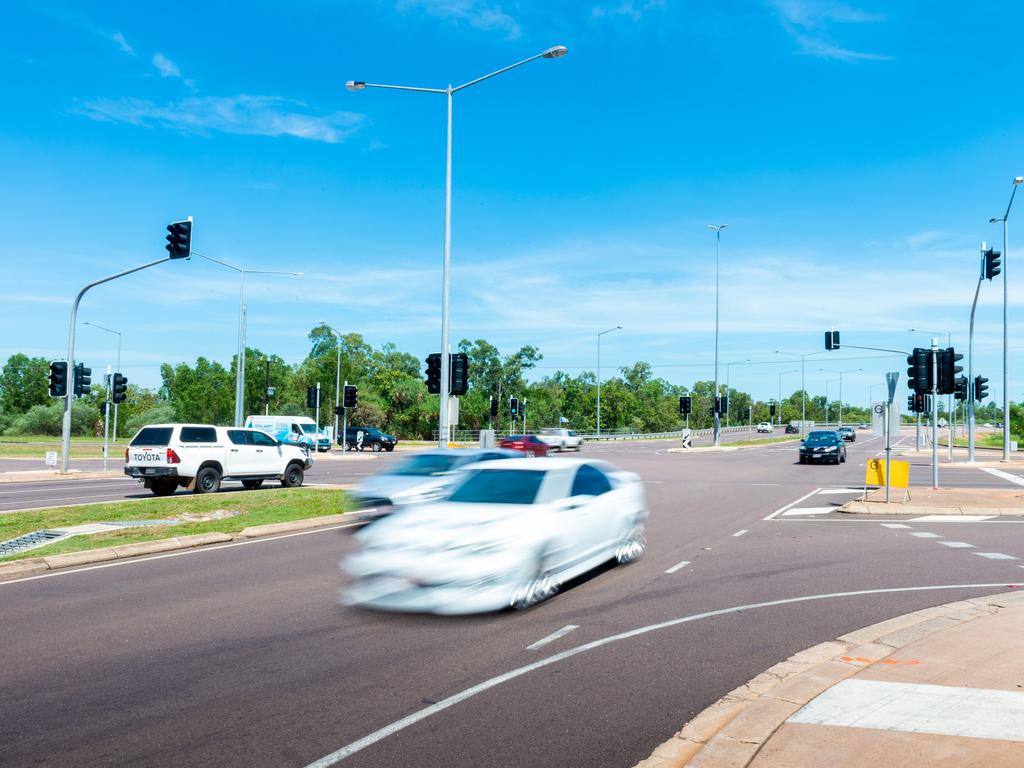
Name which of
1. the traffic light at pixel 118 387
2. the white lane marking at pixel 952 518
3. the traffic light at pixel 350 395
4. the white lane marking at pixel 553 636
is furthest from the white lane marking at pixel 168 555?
the traffic light at pixel 350 395

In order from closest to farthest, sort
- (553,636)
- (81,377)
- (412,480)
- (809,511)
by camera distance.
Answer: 1. (553,636)
2. (412,480)
3. (809,511)
4. (81,377)

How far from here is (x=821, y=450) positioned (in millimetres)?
40781

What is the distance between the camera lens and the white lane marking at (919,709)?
5020mm

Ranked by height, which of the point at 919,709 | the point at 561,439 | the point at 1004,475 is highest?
the point at 561,439

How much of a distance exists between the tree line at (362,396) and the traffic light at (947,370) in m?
52.6

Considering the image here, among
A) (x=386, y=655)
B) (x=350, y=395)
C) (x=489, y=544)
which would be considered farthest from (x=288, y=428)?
(x=386, y=655)

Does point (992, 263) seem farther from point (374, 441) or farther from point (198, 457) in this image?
point (374, 441)

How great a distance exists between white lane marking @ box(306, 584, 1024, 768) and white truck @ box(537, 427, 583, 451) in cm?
4444

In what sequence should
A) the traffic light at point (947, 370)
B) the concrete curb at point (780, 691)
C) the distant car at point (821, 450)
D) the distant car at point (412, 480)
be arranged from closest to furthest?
the concrete curb at point (780, 691), the distant car at point (412, 480), the traffic light at point (947, 370), the distant car at point (821, 450)

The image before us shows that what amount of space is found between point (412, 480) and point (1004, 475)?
28219 millimetres

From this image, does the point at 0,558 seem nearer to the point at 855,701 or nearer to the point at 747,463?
the point at 855,701

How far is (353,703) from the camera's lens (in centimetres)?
580

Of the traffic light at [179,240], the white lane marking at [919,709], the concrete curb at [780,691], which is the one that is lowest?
the concrete curb at [780,691]

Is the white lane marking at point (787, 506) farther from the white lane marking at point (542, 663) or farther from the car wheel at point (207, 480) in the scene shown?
the car wheel at point (207, 480)
